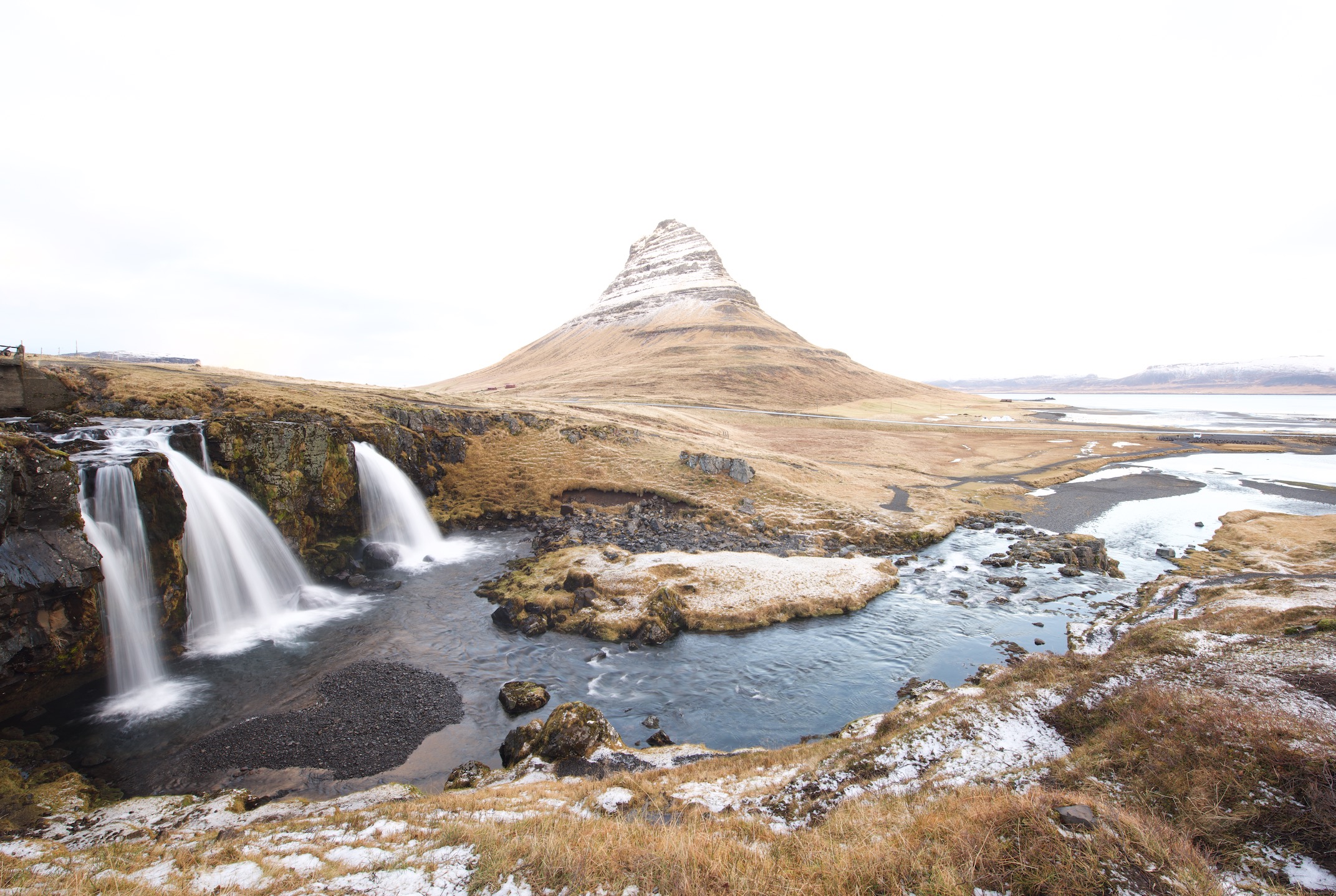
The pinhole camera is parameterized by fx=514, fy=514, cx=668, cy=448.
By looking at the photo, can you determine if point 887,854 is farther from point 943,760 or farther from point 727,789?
point 727,789

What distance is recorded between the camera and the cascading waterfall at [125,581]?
2025 cm

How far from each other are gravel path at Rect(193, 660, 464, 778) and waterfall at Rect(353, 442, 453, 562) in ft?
51.3

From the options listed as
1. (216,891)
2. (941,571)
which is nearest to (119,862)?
(216,891)

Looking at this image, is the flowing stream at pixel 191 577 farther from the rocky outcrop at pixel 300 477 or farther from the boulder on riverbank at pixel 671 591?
the boulder on riverbank at pixel 671 591

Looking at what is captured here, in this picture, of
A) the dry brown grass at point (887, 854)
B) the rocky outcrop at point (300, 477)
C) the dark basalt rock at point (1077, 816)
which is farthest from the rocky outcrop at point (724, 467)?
the dark basalt rock at point (1077, 816)

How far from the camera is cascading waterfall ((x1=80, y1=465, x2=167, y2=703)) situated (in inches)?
797

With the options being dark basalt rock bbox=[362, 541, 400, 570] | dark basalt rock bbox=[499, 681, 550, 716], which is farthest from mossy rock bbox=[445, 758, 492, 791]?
dark basalt rock bbox=[362, 541, 400, 570]

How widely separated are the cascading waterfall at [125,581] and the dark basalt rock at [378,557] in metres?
12.2

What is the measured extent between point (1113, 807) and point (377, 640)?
27.1 m

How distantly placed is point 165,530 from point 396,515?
15.2 metres

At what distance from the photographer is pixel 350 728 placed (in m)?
18.2

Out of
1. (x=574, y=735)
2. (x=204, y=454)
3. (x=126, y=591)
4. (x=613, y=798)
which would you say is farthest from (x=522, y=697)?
(x=204, y=454)

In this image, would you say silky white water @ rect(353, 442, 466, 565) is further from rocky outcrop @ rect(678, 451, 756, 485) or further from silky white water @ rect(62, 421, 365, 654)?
rocky outcrop @ rect(678, 451, 756, 485)

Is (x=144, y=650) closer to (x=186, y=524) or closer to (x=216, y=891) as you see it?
(x=186, y=524)
